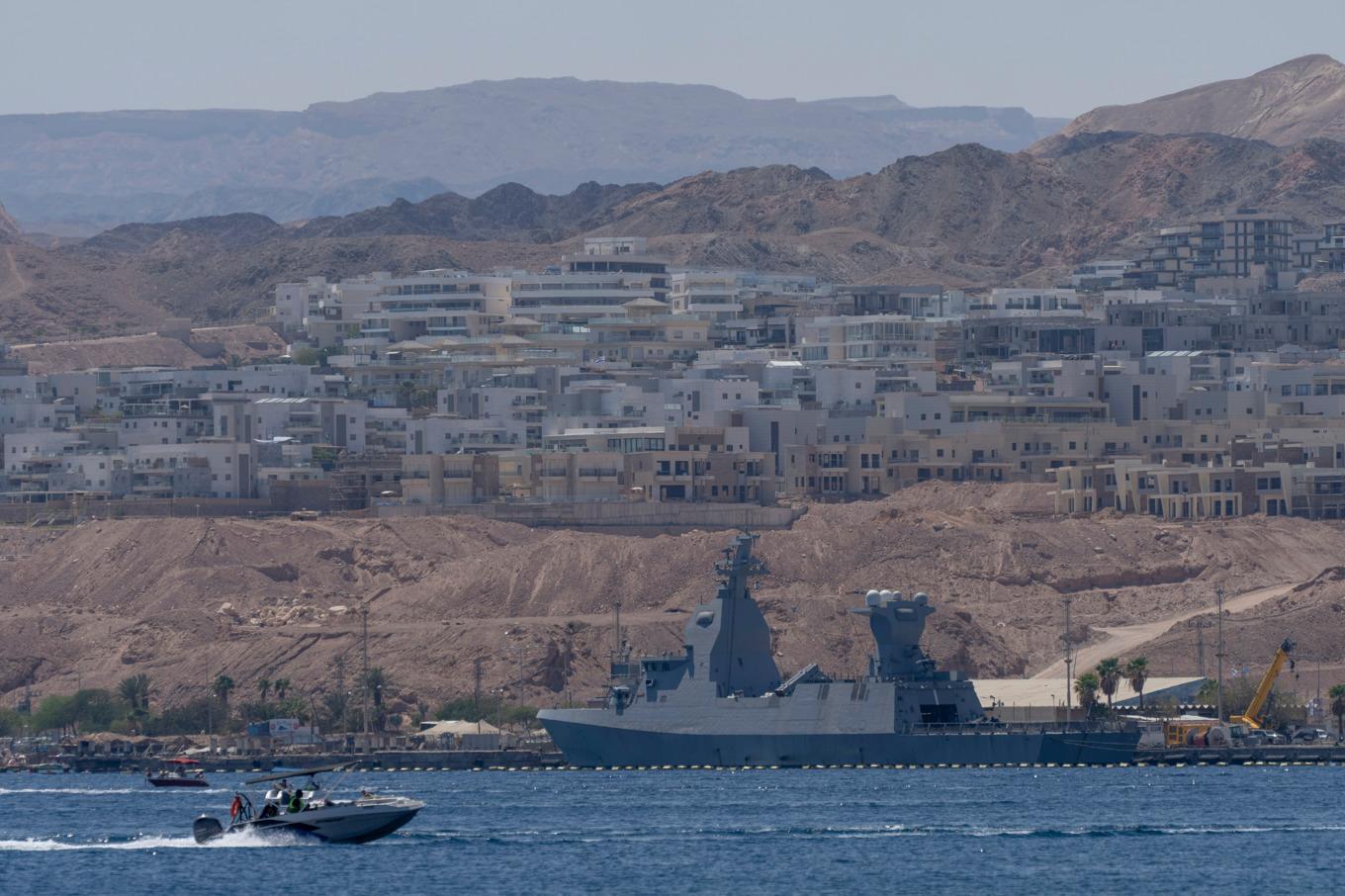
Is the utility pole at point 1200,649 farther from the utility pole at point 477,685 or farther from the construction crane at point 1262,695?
the utility pole at point 477,685

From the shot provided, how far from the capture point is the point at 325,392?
166 meters

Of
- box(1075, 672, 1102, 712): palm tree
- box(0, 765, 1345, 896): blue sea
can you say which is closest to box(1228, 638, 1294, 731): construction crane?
box(1075, 672, 1102, 712): palm tree

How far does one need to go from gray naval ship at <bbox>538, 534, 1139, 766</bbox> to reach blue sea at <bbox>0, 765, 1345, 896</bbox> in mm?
797

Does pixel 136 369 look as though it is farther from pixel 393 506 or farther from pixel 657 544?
pixel 657 544

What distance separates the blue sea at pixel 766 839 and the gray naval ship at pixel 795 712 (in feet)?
2.61

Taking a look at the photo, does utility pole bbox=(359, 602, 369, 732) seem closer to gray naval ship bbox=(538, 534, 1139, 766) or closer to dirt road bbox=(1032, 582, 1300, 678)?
gray naval ship bbox=(538, 534, 1139, 766)

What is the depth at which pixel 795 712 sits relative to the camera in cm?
9719

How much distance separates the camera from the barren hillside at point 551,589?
12006 cm

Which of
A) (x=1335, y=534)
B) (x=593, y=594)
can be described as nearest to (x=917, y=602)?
(x=593, y=594)

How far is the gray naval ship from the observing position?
3772 inches

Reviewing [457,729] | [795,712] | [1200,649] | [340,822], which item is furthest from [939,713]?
Answer: [340,822]

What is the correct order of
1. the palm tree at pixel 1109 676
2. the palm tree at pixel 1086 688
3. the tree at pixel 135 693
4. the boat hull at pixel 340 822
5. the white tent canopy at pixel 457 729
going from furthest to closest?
the tree at pixel 135 693
the white tent canopy at pixel 457 729
the palm tree at pixel 1109 676
the palm tree at pixel 1086 688
the boat hull at pixel 340 822

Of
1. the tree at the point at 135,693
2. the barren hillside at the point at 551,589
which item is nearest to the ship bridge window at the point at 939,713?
the barren hillside at the point at 551,589

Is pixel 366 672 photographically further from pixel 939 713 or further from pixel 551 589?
pixel 939 713
